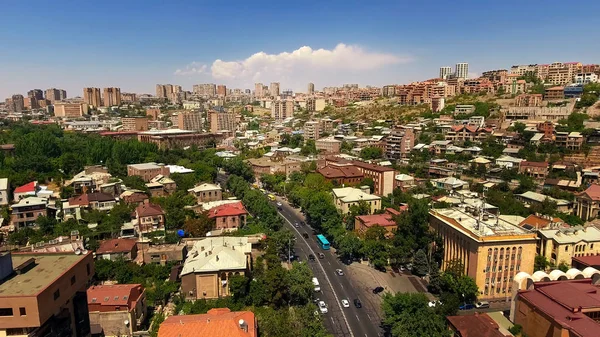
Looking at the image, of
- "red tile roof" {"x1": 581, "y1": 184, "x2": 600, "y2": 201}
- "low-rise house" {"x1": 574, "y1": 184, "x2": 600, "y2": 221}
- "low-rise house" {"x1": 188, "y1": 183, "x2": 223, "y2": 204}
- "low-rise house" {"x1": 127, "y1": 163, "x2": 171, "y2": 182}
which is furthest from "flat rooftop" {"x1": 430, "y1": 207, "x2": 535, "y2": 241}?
"low-rise house" {"x1": 127, "y1": 163, "x2": 171, "y2": 182}

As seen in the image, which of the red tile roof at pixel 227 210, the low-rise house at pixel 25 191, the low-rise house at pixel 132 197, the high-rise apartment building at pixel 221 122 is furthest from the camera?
the high-rise apartment building at pixel 221 122

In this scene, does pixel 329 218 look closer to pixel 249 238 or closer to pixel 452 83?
pixel 249 238

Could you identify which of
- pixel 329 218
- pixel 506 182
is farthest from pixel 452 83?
pixel 329 218

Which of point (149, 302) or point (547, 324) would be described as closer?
point (547, 324)

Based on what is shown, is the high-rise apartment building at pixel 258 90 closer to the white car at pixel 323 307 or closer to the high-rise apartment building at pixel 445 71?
the high-rise apartment building at pixel 445 71

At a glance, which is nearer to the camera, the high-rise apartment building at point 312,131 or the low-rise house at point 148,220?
the low-rise house at point 148,220

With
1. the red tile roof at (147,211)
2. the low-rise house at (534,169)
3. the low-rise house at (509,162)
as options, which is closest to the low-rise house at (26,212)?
the red tile roof at (147,211)

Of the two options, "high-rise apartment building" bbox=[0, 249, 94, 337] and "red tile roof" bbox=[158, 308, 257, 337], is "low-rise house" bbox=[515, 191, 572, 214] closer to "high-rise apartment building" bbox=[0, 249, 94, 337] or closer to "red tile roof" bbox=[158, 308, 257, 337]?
"red tile roof" bbox=[158, 308, 257, 337]

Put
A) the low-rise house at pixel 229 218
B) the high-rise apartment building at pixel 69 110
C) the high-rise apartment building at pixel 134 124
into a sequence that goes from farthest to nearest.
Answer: the high-rise apartment building at pixel 69 110
the high-rise apartment building at pixel 134 124
the low-rise house at pixel 229 218
